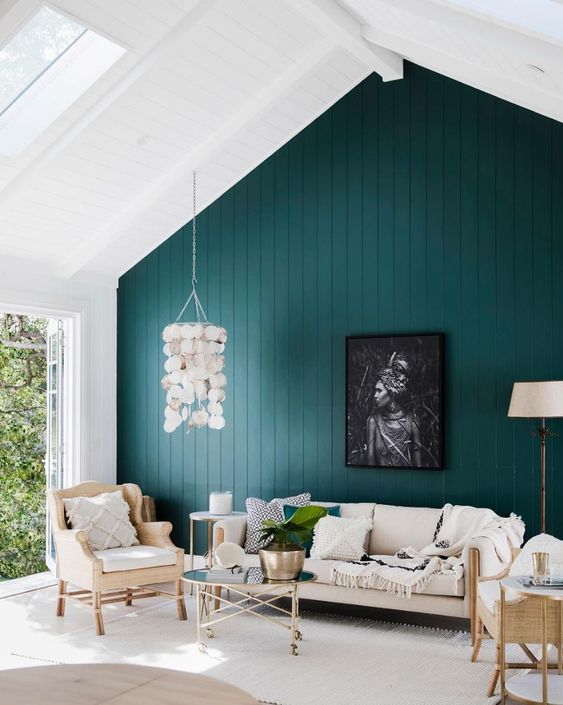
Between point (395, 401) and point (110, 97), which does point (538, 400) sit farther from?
point (110, 97)

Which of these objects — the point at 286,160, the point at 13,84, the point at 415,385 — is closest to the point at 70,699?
the point at 13,84

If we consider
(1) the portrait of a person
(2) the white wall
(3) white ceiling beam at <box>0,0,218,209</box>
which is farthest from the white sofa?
(3) white ceiling beam at <box>0,0,218,209</box>

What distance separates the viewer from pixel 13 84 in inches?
197

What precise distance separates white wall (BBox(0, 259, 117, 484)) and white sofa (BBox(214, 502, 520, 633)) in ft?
5.30

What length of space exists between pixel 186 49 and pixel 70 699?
4.33 meters

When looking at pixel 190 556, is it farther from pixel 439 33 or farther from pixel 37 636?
pixel 439 33

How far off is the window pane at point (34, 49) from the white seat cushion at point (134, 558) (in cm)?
290

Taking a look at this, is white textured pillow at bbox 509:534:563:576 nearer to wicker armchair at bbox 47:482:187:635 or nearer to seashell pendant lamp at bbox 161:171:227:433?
wicker armchair at bbox 47:482:187:635

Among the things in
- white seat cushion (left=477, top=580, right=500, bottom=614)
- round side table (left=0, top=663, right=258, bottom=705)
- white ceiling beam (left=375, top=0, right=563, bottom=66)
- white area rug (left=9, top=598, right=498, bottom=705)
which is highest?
white ceiling beam (left=375, top=0, right=563, bottom=66)

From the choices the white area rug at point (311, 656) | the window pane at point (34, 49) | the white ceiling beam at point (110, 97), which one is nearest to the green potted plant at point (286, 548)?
the white area rug at point (311, 656)

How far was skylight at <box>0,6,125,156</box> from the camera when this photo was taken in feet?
15.6

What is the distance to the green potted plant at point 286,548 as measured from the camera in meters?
4.77

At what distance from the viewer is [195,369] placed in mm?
6227

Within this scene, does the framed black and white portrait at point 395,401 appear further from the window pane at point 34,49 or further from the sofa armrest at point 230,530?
the window pane at point 34,49
